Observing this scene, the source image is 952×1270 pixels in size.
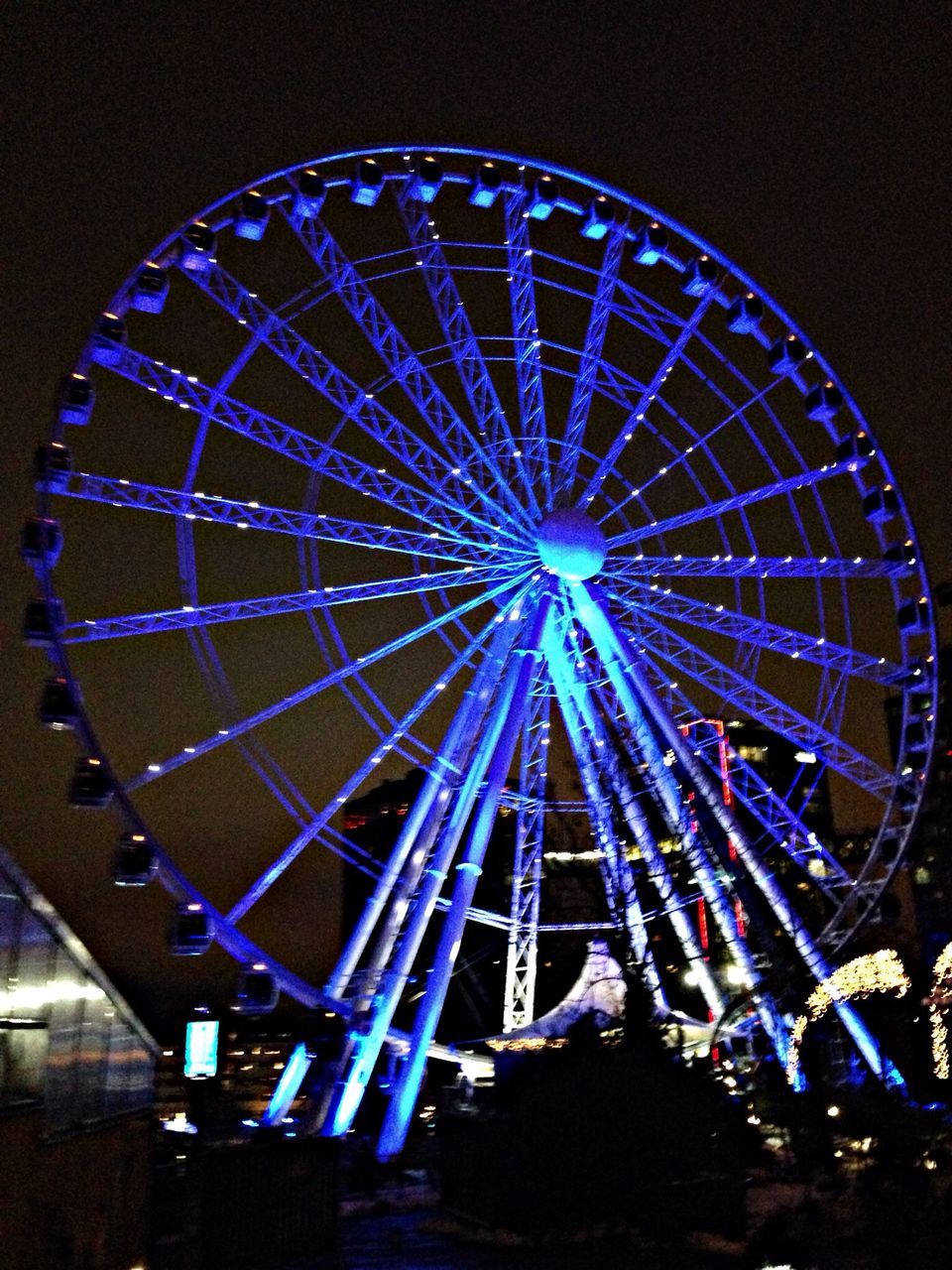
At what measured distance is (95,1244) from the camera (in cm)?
1129

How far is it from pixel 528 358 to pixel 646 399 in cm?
222

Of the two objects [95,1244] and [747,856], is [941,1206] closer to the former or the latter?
[95,1244]

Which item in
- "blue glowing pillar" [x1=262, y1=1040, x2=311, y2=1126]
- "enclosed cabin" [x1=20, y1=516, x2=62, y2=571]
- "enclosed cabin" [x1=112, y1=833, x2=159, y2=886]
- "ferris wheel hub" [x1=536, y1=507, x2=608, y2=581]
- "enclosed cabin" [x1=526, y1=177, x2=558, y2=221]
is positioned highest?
"enclosed cabin" [x1=526, y1=177, x2=558, y2=221]

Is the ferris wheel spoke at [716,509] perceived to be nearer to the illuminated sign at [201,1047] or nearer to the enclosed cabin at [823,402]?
the enclosed cabin at [823,402]

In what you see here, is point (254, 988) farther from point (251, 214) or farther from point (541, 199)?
point (541, 199)

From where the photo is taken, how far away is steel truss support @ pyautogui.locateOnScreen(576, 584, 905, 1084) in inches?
861

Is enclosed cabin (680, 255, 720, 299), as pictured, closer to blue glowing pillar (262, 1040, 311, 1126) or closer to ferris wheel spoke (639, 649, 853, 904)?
ferris wheel spoke (639, 649, 853, 904)

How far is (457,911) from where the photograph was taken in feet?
65.9

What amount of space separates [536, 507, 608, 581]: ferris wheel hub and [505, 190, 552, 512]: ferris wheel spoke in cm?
47

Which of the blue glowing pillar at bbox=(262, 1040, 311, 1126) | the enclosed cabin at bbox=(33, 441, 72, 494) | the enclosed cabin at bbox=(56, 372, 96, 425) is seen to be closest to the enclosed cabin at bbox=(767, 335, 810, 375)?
the enclosed cabin at bbox=(56, 372, 96, 425)

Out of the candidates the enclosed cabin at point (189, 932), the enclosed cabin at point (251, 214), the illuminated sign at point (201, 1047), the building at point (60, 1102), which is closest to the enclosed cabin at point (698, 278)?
the enclosed cabin at point (251, 214)

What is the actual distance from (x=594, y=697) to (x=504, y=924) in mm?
4615

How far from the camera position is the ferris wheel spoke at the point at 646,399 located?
2252 centimetres

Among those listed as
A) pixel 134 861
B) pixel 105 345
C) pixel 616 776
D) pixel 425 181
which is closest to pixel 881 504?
pixel 616 776
